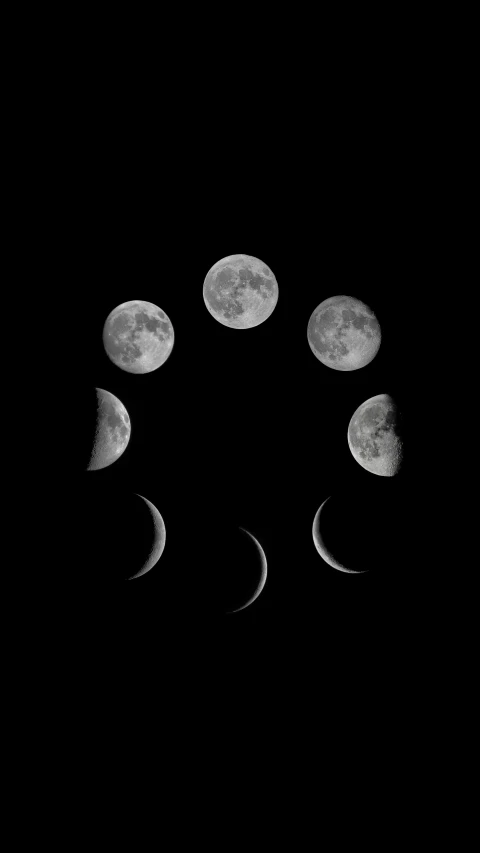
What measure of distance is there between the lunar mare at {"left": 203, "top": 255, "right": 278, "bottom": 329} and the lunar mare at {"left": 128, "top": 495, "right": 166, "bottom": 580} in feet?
5.28

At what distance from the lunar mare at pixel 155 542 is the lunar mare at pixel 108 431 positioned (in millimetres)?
Answer: 444

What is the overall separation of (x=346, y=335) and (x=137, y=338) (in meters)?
1.63

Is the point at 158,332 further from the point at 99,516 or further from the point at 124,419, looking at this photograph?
the point at 99,516

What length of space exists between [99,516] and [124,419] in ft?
2.54

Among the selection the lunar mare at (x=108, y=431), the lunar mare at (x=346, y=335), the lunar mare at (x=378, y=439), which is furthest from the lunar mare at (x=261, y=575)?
the lunar mare at (x=346, y=335)

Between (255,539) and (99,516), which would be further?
(255,539)

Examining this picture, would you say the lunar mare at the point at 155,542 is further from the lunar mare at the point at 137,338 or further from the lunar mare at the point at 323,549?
the lunar mare at the point at 323,549

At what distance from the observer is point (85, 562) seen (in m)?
4.08

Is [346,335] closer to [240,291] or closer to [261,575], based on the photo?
[240,291]

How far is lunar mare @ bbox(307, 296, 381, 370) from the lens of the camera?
4180 mm

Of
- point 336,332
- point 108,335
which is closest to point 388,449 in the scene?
point 336,332

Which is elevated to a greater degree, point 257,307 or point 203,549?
point 257,307

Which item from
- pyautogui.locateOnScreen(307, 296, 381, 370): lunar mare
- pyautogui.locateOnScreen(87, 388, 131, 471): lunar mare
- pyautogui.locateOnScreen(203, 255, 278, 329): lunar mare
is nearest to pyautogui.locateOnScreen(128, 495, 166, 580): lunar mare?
pyautogui.locateOnScreen(87, 388, 131, 471): lunar mare

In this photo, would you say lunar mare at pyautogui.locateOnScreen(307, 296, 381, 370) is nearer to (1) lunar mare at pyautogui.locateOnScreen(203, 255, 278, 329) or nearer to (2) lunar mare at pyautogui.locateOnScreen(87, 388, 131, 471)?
(1) lunar mare at pyautogui.locateOnScreen(203, 255, 278, 329)
